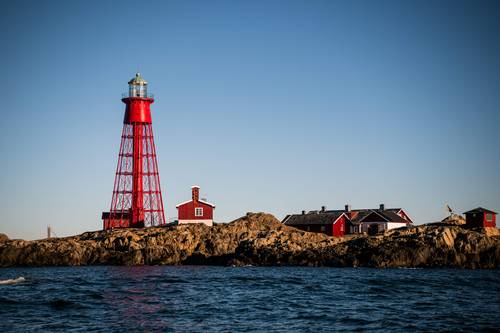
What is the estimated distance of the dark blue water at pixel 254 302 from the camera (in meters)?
31.0

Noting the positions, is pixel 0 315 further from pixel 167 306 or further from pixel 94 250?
pixel 94 250

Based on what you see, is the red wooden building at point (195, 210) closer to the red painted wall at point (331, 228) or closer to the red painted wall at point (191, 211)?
the red painted wall at point (191, 211)

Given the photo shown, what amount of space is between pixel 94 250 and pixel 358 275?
121 feet

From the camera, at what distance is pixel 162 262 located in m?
75.4

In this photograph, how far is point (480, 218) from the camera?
260 ft

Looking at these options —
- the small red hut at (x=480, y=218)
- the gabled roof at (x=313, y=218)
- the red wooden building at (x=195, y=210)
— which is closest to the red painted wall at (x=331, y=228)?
the gabled roof at (x=313, y=218)

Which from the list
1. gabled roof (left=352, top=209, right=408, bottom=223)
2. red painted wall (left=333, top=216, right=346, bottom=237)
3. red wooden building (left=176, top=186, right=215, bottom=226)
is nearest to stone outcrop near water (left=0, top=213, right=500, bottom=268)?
red wooden building (left=176, top=186, right=215, bottom=226)

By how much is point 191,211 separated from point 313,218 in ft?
60.1

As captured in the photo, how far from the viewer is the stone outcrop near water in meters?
68.3

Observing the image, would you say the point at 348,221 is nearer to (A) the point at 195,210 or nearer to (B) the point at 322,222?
(B) the point at 322,222

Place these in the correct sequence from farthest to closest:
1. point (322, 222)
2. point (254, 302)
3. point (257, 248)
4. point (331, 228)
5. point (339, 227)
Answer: point (339, 227)
point (322, 222)
point (331, 228)
point (257, 248)
point (254, 302)

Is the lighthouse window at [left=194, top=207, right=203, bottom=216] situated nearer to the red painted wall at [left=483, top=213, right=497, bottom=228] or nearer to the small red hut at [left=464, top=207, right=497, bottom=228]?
the small red hut at [left=464, top=207, right=497, bottom=228]

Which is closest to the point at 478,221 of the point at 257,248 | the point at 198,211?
the point at 257,248

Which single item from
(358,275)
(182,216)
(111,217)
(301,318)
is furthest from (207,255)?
(301,318)
